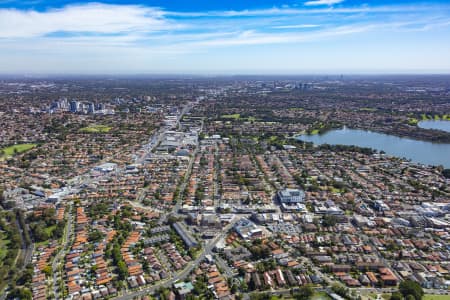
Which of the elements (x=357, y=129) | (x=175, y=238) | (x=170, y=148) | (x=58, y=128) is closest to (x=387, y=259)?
(x=175, y=238)

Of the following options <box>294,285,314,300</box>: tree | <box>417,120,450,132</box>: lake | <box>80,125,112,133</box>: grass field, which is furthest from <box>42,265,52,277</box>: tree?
<box>417,120,450,132</box>: lake

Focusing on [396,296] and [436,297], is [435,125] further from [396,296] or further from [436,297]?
[396,296]

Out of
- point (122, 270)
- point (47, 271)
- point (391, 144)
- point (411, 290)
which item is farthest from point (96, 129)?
point (411, 290)

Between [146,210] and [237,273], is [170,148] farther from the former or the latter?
[237,273]

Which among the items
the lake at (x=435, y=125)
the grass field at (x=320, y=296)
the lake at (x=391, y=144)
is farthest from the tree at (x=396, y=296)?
the lake at (x=435, y=125)

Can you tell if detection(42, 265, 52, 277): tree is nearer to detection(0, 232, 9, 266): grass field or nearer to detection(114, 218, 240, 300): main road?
detection(0, 232, 9, 266): grass field

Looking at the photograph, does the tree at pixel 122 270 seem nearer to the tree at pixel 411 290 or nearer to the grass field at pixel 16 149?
the tree at pixel 411 290
